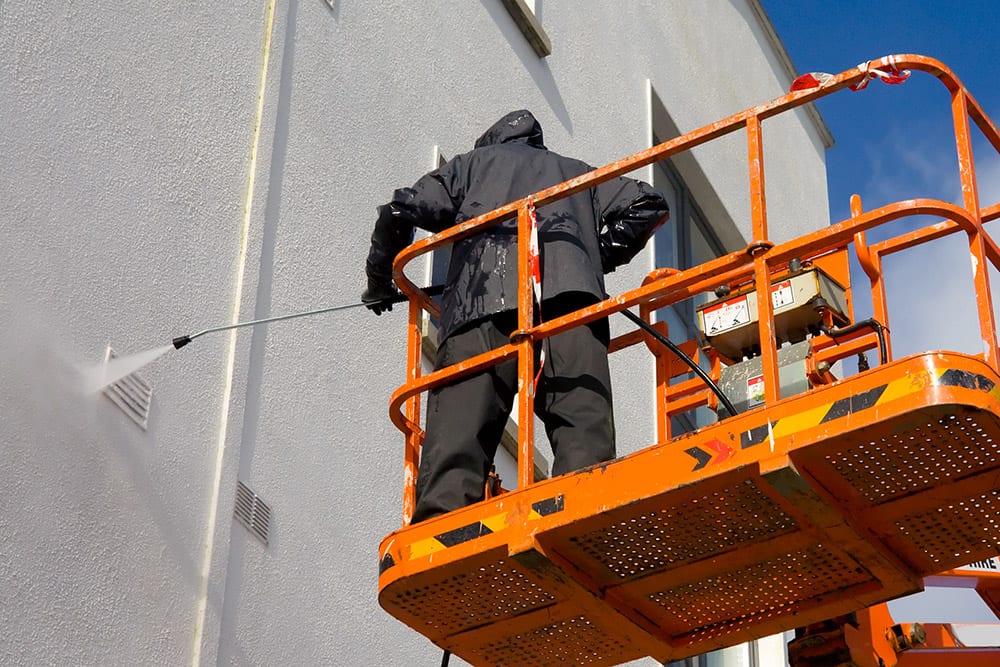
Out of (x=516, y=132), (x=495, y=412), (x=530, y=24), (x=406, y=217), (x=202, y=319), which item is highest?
(x=530, y=24)

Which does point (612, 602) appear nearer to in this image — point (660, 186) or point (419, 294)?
point (419, 294)

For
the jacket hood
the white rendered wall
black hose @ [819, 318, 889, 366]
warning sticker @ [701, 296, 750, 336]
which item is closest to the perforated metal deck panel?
black hose @ [819, 318, 889, 366]

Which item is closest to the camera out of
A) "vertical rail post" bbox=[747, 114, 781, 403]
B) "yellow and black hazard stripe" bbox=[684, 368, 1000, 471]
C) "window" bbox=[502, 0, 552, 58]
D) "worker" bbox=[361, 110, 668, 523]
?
"yellow and black hazard stripe" bbox=[684, 368, 1000, 471]

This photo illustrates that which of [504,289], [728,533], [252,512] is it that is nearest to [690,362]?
[504,289]

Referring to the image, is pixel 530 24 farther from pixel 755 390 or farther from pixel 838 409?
pixel 838 409

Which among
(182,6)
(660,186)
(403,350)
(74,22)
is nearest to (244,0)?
(182,6)

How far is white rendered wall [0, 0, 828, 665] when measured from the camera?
18.8 ft

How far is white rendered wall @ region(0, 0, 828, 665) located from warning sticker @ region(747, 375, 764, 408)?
205 centimetres

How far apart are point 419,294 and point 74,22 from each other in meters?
1.81

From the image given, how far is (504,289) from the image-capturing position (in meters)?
6.19

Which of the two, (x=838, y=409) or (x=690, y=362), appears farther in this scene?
(x=690, y=362)

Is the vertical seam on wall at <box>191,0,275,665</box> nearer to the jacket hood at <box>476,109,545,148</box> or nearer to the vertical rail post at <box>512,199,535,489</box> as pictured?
the jacket hood at <box>476,109,545,148</box>

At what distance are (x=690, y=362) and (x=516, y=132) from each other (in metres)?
1.34

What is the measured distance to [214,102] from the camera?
727cm
